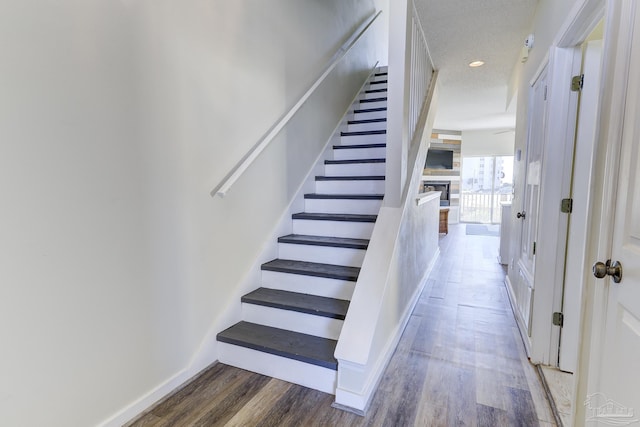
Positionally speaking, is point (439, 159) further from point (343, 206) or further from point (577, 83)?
point (577, 83)

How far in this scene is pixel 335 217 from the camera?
8.74 ft

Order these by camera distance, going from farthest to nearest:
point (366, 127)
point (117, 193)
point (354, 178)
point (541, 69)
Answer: point (366, 127), point (354, 178), point (541, 69), point (117, 193)

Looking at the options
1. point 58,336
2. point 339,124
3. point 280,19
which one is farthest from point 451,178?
point 58,336

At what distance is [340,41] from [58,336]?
3598 millimetres

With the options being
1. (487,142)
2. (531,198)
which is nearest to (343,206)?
(531,198)

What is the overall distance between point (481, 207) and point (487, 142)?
177cm

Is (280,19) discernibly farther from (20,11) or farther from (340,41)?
(20,11)

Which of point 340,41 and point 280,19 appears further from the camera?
point 340,41

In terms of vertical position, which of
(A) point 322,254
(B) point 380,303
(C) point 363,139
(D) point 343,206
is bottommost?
(B) point 380,303

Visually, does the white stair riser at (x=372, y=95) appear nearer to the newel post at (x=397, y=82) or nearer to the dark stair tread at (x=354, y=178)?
the dark stair tread at (x=354, y=178)

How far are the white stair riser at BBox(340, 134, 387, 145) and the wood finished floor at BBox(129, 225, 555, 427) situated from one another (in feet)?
6.02

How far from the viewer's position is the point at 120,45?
1.41m

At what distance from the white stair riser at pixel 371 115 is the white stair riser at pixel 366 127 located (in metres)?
0.16

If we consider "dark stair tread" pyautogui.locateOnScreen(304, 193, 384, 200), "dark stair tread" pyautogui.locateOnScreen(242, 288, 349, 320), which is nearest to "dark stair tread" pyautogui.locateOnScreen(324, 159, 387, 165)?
"dark stair tread" pyautogui.locateOnScreen(304, 193, 384, 200)
